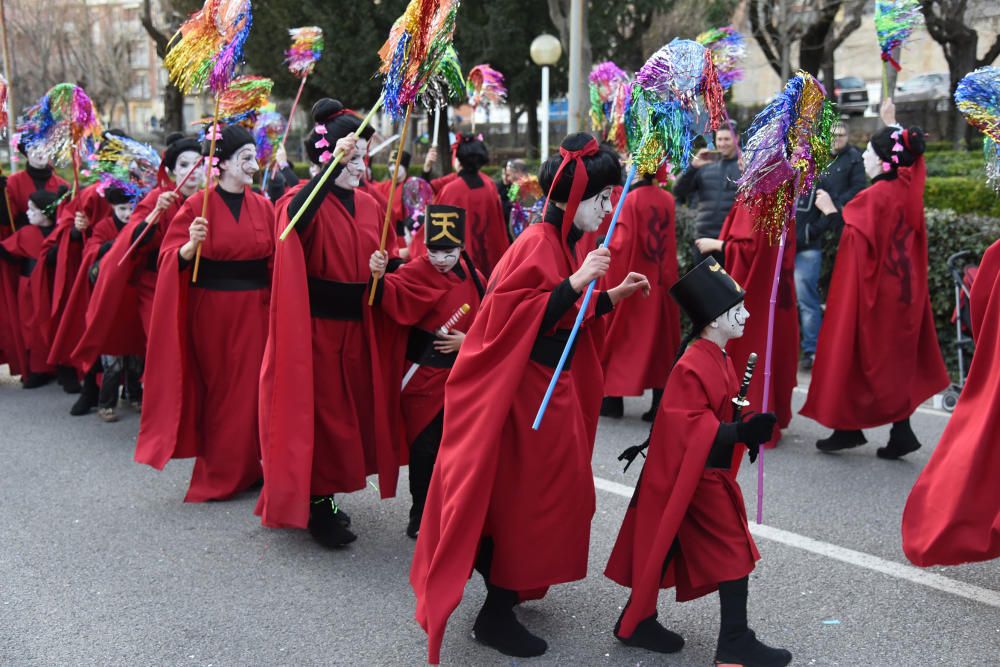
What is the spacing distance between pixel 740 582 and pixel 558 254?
129 cm

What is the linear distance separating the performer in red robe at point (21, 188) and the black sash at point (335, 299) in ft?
16.5

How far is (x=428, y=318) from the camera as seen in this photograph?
16.3ft

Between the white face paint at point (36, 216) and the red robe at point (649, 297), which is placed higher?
the white face paint at point (36, 216)

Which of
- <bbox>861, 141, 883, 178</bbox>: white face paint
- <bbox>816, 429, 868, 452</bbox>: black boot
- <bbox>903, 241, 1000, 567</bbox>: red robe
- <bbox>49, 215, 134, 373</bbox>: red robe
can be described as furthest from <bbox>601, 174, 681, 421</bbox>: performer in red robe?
<bbox>49, 215, 134, 373</bbox>: red robe

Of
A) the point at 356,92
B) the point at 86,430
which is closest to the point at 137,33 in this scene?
the point at 356,92

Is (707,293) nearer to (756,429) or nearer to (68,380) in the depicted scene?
(756,429)

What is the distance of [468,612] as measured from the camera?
430cm

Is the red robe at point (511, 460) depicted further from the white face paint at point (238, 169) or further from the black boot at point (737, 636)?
the white face paint at point (238, 169)

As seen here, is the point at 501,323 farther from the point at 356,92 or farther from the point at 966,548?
the point at 356,92

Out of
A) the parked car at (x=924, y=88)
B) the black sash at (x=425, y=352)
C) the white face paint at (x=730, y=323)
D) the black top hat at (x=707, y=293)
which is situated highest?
the parked car at (x=924, y=88)

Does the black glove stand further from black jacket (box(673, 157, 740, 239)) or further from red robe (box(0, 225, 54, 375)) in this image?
red robe (box(0, 225, 54, 375))

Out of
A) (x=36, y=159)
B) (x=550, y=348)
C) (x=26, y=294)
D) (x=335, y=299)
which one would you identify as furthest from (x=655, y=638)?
(x=36, y=159)

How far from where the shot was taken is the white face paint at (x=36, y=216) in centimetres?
881

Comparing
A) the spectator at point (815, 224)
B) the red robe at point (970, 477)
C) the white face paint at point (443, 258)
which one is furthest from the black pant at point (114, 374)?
the red robe at point (970, 477)
